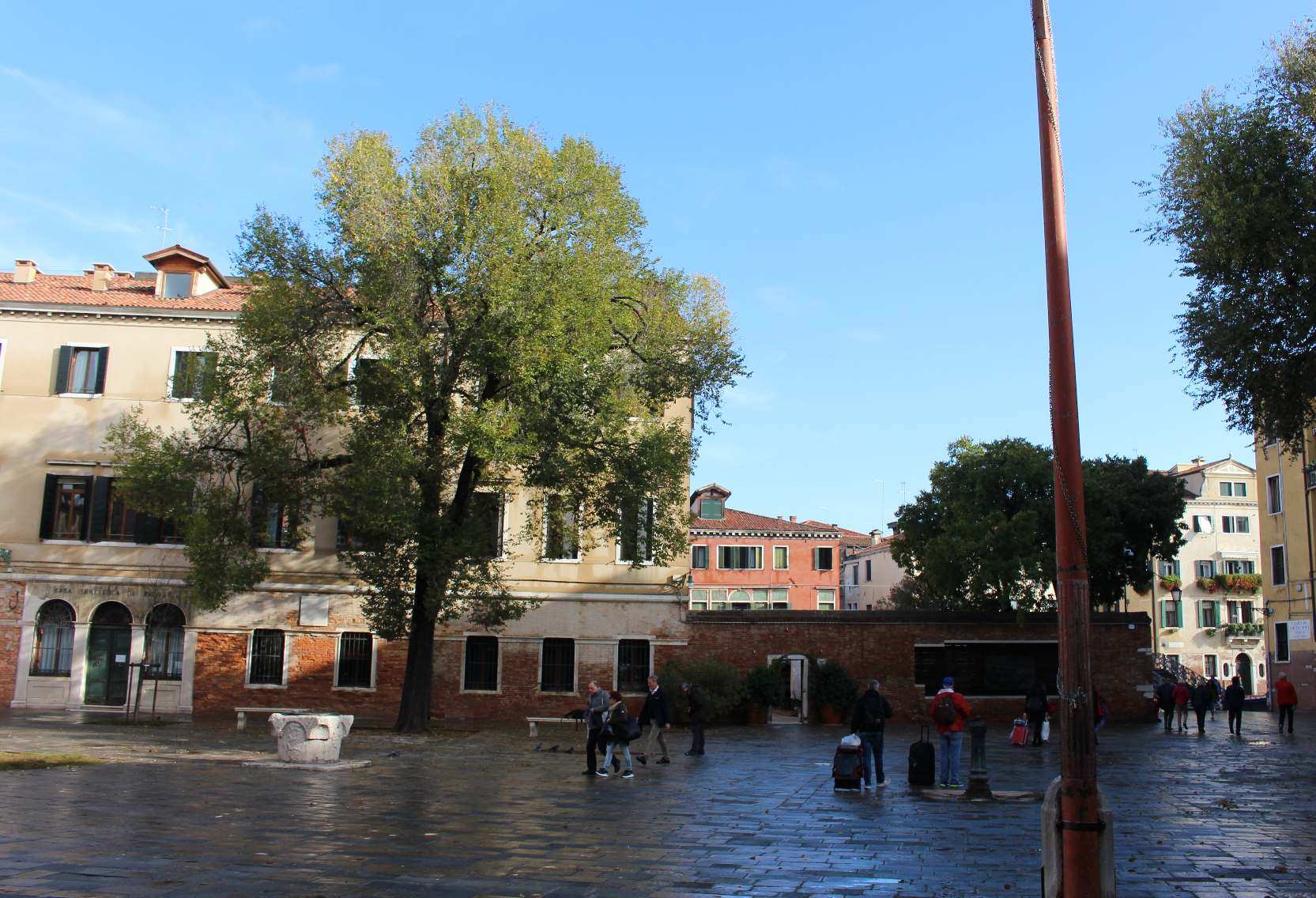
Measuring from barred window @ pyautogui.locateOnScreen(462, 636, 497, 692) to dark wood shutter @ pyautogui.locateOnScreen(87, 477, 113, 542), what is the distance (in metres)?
10.3

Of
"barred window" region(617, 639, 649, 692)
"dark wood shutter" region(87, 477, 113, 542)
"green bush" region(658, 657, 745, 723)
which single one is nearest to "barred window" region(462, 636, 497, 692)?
"barred window" region(617, 639, 649, 692)

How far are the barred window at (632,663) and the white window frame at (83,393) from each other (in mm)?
15955

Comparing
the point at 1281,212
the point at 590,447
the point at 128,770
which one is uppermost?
the point at 1281,212

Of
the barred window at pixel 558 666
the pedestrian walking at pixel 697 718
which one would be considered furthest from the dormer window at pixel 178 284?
the pedestrian walking at pixel 697 718

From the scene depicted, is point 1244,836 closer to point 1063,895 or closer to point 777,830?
point 777,830

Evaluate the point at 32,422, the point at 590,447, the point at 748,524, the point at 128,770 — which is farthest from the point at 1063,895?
the point at 748,524

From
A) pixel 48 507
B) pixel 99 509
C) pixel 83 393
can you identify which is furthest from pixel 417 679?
pixel 83 393

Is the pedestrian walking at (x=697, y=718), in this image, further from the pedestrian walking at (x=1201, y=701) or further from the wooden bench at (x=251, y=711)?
the pedestrian walking at (x=1201, y=701)

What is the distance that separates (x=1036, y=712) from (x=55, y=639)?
24.8m

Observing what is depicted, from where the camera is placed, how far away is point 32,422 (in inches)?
1192

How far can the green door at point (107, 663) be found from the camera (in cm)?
2955

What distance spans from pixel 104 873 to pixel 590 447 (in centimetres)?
1588

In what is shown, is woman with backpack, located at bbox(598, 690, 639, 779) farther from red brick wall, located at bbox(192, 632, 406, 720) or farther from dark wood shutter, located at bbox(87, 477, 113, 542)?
dark wood shutter, located at bbox(87, 477, 113, 542)

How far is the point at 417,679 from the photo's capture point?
2464cm
